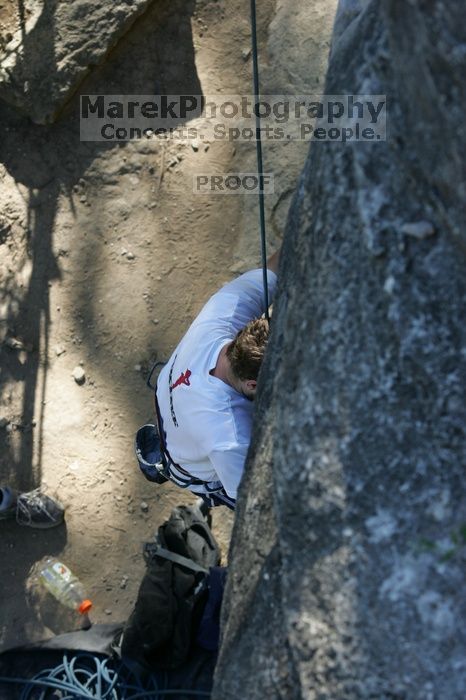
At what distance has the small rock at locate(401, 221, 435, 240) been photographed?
1.41 metres

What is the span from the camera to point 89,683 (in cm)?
307

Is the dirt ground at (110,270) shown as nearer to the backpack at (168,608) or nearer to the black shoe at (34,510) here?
the black shoe at (34,510)

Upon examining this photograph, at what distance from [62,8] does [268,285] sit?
2414 mm

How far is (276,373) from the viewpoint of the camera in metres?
1.77

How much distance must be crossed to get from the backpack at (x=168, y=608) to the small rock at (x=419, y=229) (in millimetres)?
2141

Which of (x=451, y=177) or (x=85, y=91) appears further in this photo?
(x=85, y=91)

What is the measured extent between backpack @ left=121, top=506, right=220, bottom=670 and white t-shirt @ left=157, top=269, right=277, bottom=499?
0.61 m

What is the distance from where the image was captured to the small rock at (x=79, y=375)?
3.97 m

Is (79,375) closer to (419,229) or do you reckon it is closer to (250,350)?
(250,350)

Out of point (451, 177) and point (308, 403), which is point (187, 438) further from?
point (451, 177)

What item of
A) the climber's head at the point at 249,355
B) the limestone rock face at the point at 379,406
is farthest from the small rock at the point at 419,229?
the climber's head at the point at 249,355

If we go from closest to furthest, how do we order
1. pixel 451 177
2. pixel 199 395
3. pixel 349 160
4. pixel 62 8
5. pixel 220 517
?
pixel 451 177 → pixel 349 160 → pixel 199 395 → pixel 220 517 → pixel 62 8

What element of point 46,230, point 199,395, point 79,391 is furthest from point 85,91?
point 199,395

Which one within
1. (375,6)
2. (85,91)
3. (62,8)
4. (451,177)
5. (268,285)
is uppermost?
(62,8)
